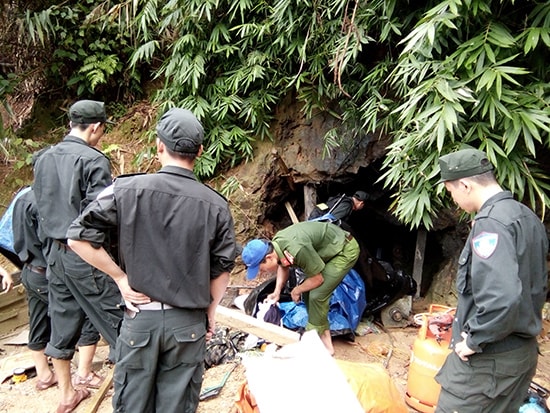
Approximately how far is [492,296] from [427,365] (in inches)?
51.1

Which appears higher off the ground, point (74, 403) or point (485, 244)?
point (485, 244)

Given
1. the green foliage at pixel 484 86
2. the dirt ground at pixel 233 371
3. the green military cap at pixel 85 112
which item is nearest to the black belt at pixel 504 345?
the green foliage at pixel 484 86

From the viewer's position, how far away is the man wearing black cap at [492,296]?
2.04 metres

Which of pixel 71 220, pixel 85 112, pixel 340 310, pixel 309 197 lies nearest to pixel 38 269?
pixel 71 220

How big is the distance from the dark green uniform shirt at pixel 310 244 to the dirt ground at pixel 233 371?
1.07 m

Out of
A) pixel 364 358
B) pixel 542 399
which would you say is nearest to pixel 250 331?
pixel 364 358

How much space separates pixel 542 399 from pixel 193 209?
8.95 ft

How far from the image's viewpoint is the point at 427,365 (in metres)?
3.08

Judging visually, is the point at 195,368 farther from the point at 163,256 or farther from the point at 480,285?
the point at 480,285

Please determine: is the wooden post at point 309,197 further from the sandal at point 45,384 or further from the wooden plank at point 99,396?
the sandal at point 45,384

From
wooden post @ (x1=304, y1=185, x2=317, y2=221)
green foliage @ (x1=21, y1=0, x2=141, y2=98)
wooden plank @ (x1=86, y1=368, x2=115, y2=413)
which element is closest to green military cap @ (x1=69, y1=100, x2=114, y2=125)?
wooden plank @ (x1=86, y1=368, x2=115, y2=413)

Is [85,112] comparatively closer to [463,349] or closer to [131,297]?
[131,297]

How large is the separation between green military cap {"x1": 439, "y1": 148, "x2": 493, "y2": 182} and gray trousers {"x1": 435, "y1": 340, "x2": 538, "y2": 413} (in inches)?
37.8

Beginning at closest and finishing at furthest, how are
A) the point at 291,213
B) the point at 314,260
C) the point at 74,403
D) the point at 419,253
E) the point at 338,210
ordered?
the point at 74,403 → the point at 314,260 → the point at 338,210 → the point at 419,253 → the point at 291,213
